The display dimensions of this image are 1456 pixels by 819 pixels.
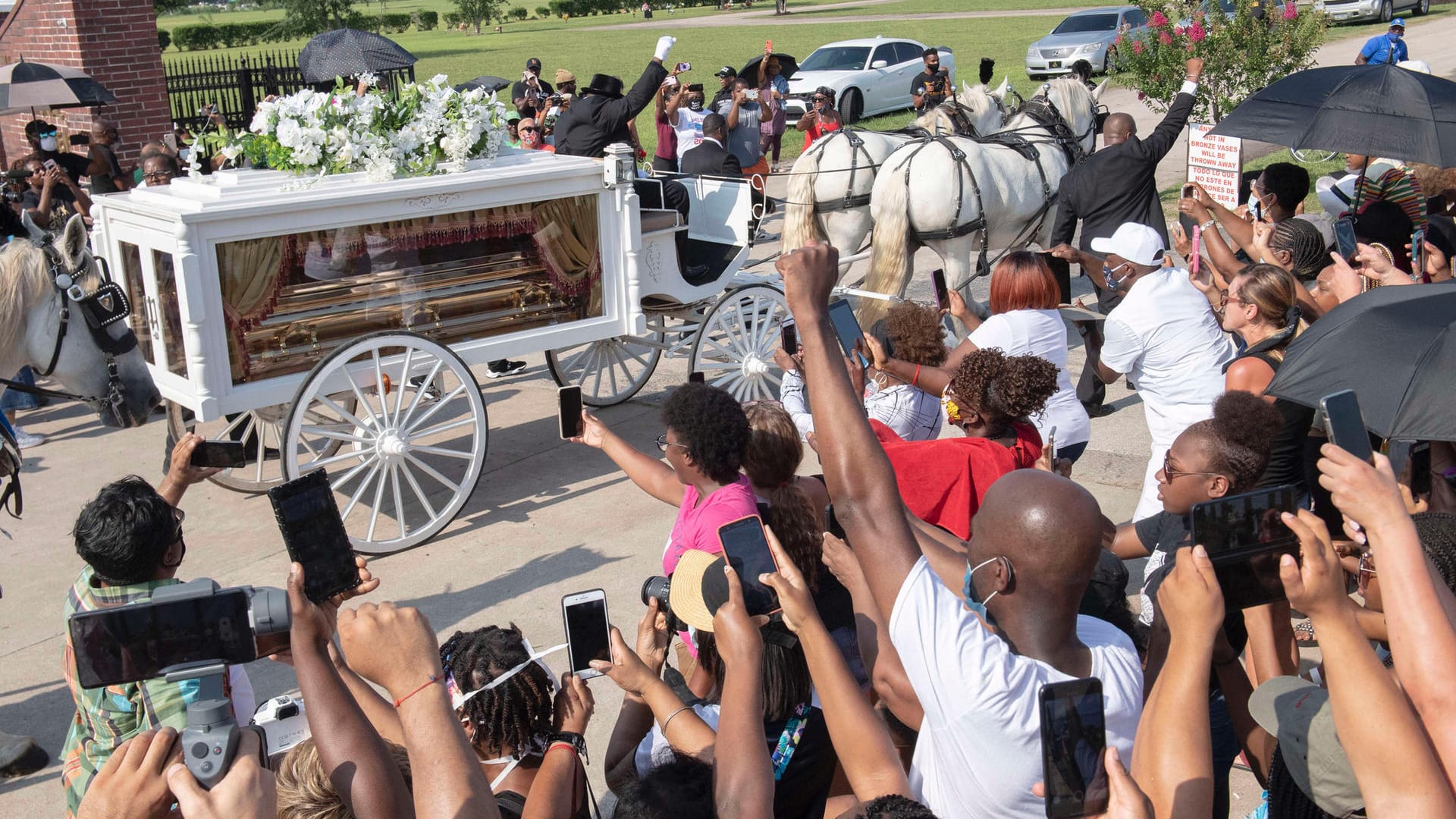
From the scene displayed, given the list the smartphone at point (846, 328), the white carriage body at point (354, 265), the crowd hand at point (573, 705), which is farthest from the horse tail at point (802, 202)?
the crowd hand at point (573, 705)

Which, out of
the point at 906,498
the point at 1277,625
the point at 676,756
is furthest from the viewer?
the point at 906,498

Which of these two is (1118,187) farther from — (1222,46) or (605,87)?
(1222,46)

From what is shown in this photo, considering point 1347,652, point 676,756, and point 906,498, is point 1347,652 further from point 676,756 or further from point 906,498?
point 906,498

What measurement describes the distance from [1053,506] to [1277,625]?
2.36 ft

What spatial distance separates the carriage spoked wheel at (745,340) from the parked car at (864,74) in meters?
14.9

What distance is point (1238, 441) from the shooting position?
3.51 m

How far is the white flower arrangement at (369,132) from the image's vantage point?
588 centimetres

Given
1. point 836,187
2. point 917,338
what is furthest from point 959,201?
point 917,338

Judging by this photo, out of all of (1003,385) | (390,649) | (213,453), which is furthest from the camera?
(1003,385)

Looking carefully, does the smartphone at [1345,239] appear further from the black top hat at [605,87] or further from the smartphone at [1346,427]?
A: the black top hat at [605,87]

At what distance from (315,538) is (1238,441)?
8.44ft

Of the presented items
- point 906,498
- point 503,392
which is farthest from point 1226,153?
point 906,498

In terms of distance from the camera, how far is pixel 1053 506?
2334mm

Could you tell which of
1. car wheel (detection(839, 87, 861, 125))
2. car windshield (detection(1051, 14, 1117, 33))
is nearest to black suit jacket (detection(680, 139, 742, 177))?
car wheel (detection(839, 87, 861, 125))
